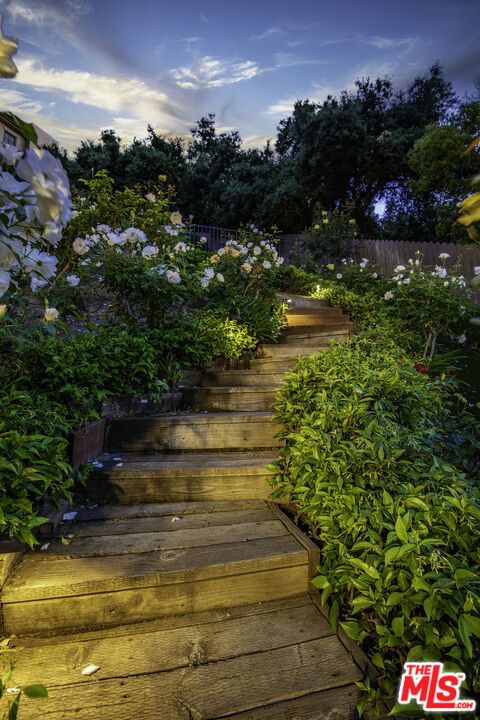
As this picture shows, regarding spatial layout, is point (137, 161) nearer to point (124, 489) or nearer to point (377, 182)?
point (377, 182)

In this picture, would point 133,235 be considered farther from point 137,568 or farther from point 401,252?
point 401,252

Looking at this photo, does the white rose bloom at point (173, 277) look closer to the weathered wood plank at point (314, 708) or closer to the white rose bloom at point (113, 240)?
the white rose bloom at point (113, 240)

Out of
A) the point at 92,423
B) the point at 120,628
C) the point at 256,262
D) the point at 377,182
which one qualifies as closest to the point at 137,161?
the point at 377,182

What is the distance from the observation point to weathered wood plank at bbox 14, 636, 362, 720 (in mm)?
1035

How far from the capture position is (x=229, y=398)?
9.59ft

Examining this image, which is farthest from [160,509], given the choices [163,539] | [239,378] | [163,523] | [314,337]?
[314,337]

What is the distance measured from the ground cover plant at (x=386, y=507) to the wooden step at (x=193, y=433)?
0.70 feet

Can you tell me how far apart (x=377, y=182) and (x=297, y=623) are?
18393 mm

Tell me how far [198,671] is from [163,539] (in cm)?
55

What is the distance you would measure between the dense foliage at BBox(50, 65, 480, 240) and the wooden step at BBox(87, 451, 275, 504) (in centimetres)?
1376

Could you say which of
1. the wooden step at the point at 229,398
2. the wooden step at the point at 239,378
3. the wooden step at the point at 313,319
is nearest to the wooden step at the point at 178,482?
the wooden step at the point at 229,398

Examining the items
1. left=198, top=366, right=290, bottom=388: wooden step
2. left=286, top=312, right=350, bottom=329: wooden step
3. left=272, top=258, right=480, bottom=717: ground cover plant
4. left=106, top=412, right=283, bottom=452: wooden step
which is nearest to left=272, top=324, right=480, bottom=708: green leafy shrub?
left=272, top=258, right=480, bottom=717: ground cover plant

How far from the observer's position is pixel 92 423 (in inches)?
84.9

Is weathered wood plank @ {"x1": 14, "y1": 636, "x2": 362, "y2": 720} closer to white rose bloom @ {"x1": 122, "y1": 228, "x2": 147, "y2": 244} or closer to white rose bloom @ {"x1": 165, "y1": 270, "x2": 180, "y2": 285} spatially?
white rose bloom @ {"x1": 165, "y1": 270, "x2": 180, "y2": 285}
